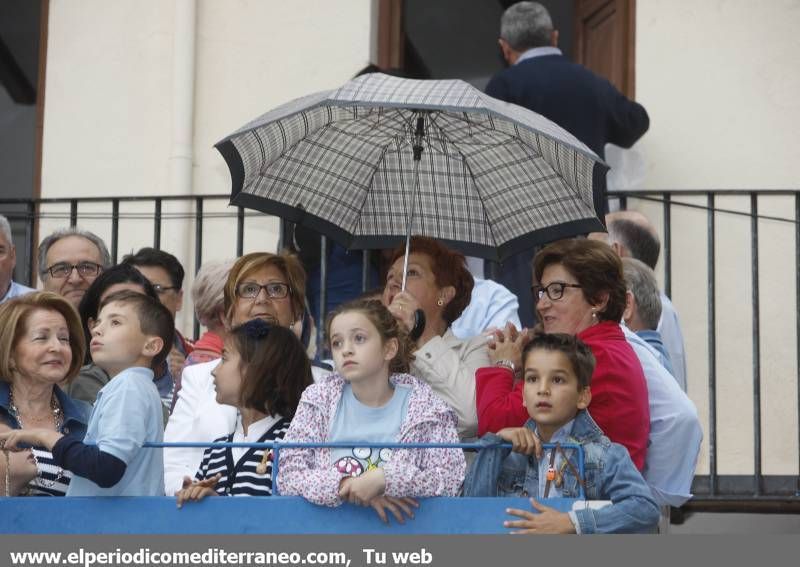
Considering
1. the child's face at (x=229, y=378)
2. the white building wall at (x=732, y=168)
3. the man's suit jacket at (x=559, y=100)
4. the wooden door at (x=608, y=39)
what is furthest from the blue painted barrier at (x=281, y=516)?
the wooden door at (x=608, y=39)

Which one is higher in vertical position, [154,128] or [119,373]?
[154,128]

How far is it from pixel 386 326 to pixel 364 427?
1.21ft

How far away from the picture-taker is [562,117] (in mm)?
8625

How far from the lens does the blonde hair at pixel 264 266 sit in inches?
265

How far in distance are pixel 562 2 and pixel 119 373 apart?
18.8 ft

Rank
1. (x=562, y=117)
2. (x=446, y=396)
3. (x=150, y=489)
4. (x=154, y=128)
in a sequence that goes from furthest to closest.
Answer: (x=154, y=128) → (x=562, y=117) → (x=446, y=396) → (x=150, y=489)

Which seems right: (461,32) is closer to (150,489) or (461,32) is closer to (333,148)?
(333,148)

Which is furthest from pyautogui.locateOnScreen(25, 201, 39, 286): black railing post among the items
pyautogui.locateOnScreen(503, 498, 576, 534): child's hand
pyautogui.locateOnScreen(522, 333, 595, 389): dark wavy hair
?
pyautogui.locateOnScreen(503, 498, 576, 534): child's hand

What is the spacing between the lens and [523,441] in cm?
531

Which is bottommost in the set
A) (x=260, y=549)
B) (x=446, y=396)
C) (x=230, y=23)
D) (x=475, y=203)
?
(x=260, y=549)

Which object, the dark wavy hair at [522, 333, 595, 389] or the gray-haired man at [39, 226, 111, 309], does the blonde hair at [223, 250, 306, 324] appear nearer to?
the gray-haired man at [39, 226, 111, 309]

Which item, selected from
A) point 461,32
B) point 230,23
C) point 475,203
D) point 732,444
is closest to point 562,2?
point 461,32

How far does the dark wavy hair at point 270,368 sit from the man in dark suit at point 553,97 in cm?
263

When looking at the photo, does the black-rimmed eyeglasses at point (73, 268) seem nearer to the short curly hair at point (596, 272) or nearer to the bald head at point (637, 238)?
the bald head at point (637, 238)
